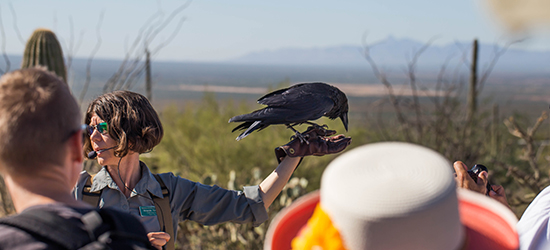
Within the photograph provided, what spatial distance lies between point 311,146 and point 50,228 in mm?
1234

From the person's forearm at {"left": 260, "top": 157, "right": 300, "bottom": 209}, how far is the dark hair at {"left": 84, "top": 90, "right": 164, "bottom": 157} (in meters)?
0.54

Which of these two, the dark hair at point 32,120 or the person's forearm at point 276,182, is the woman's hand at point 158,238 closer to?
the person's forearm at point 276,182

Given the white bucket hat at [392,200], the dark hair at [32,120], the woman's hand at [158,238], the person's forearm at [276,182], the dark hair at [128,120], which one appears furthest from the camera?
the person's forearm at [276,182]

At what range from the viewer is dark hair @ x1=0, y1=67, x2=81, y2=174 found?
109cm

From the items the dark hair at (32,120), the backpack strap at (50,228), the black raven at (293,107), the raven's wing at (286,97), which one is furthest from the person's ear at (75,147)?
the raven's wing at (286,97)

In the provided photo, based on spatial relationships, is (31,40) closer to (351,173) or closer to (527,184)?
(351,173)

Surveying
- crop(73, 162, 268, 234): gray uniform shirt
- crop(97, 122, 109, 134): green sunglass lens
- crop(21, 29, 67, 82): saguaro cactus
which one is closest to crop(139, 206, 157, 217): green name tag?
crop(73, 162, 268, 234): gray uniform shirt

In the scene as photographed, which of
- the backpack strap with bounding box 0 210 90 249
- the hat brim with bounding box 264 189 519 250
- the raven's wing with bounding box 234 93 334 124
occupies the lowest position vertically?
the raven's wing with bounding box 234 93 334 124

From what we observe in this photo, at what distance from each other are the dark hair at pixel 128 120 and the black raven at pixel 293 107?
0.49 metres

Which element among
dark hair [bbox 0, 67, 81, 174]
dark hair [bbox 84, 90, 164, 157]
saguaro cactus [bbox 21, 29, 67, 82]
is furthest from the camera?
saguaro cactus [bbox 21, 29, 67, 82]

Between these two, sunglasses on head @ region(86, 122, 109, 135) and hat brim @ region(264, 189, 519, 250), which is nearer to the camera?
hat brim @ region(264, 189, 519, 250)

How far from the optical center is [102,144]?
6.03ft

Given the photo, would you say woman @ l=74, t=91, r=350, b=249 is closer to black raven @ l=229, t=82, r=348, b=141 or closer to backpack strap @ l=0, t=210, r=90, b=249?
black raven @ l=229, t=82, r=348, b=141

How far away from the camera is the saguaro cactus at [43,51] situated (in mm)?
4266
